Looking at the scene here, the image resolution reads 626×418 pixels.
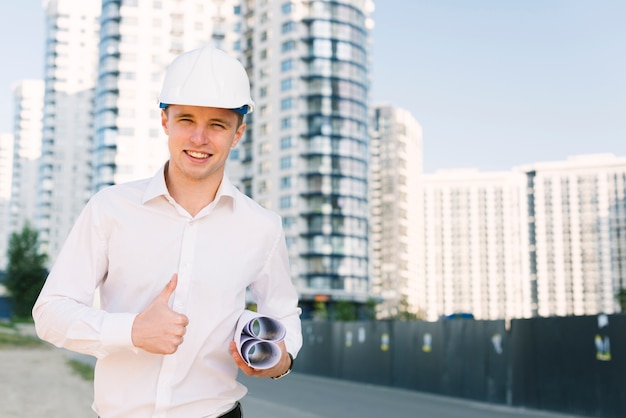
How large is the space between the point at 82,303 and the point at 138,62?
10422cm

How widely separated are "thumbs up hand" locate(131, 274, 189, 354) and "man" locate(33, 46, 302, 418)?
1.2 inches

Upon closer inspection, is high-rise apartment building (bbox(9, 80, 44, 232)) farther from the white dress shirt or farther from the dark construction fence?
the white dress shirt

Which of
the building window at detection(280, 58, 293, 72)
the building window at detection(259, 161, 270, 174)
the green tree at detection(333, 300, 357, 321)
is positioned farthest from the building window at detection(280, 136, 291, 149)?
the green tree at detection(333, 300, 357, 321)

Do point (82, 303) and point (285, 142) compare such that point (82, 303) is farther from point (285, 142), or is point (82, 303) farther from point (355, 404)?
point (285, 142)

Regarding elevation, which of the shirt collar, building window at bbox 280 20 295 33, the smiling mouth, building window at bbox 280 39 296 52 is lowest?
the shirt collar

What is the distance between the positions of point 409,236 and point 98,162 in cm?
7482

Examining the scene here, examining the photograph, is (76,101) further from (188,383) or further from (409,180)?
(188,383)

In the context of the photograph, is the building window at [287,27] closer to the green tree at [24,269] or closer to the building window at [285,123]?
the building window at [285,123]

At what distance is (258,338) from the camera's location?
2.32 meters

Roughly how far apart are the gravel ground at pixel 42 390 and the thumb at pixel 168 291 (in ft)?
36.3

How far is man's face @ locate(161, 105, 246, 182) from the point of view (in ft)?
7.73

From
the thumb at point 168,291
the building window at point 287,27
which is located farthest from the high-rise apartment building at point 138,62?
the thumb at point 168,291

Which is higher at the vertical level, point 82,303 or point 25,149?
point 25,149

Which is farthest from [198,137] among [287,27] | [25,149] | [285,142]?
[25,149]
